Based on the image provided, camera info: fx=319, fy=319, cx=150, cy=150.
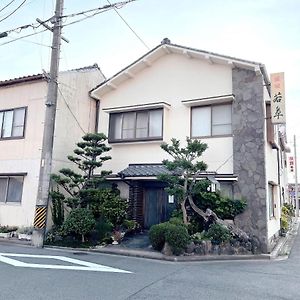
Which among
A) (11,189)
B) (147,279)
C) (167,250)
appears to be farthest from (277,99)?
(11,189)

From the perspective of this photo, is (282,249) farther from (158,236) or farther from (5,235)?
(5,235)

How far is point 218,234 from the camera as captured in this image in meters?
10.5

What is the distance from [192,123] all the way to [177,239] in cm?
523

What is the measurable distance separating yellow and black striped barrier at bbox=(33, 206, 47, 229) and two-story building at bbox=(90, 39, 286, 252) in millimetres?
3326

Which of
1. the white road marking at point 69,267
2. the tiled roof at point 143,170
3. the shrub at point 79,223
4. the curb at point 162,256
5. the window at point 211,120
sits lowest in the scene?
the white road marking at point 69,267

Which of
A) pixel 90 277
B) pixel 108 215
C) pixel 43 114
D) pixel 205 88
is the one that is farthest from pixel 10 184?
pixel 205 88

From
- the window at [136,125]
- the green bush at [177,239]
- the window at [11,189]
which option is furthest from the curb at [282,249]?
the window at [11,189]

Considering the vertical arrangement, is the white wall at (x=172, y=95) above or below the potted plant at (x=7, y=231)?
above

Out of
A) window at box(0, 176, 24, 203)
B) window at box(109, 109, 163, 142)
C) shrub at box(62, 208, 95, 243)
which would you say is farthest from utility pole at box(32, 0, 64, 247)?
window at box(109, 109, 163, 142)

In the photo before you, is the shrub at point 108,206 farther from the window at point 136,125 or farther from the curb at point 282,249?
the curb at point 282,249

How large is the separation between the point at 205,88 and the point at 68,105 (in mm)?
6122

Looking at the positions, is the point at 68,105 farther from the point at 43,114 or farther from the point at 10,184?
the point at 10,184

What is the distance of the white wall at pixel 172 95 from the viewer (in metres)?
12.7

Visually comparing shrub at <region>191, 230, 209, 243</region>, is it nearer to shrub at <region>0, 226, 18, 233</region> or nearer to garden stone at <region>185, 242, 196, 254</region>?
garden stone at <region>185, 242, 196, 254</region>
